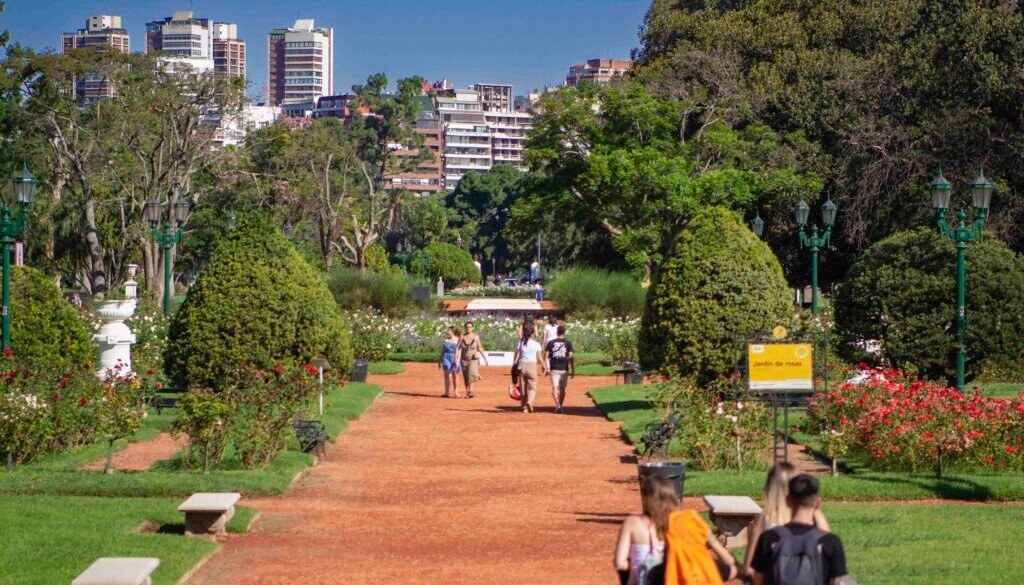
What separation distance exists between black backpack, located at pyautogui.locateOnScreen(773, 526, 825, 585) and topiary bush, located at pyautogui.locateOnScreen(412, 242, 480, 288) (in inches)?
3170

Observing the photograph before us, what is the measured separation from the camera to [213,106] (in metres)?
51.9

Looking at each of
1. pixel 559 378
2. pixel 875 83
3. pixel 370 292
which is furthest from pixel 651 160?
pixel 559 378

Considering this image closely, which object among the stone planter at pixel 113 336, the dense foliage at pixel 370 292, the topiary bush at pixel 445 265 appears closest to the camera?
the stone planter at pixel 113 336

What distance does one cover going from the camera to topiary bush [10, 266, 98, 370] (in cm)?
2183

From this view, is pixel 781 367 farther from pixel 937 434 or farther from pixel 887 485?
pixel 937 434

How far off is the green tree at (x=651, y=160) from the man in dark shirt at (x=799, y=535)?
39.4 meters

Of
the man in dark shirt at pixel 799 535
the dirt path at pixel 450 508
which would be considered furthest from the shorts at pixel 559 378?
the man in dark shirt at pixel 799 535

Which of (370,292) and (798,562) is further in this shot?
(370,292)

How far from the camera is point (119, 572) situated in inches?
396

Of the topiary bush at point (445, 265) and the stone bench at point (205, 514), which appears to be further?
the topiary bush at point (445, 265)

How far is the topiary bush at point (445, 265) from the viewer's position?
90.2 m

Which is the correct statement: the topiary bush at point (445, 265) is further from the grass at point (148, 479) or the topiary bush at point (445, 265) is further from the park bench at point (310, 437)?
the grass at point (148, 479)

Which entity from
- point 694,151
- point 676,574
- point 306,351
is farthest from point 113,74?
point 676,574

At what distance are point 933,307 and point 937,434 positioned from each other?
9507 mm
